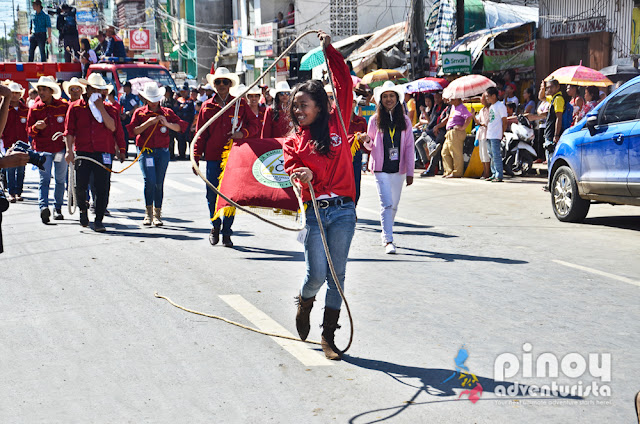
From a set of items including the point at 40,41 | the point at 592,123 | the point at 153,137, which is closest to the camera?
the point at 592,123

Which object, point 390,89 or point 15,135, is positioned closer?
point 390,89

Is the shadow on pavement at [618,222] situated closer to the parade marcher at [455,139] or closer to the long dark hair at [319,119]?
the parade marcher at [455,139]

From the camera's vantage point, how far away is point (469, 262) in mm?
9070

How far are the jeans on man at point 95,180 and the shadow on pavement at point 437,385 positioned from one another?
274 inches

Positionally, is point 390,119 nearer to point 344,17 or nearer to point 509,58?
point 509,58


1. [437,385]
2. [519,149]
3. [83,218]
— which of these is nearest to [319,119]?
[437,385]

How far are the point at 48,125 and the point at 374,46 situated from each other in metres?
21.1

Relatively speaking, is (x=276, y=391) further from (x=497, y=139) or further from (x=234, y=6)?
(x=234, y=6)

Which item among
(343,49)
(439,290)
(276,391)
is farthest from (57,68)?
(276,391)

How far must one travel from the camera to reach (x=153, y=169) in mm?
11797

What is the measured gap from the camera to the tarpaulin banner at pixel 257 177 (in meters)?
8.77

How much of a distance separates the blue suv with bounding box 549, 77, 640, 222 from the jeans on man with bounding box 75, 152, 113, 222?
6306 mm

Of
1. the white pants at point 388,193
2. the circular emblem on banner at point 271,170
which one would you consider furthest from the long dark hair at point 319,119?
the white pants at point 388,193

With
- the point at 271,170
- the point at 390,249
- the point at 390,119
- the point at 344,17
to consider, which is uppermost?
the point at 344,17
